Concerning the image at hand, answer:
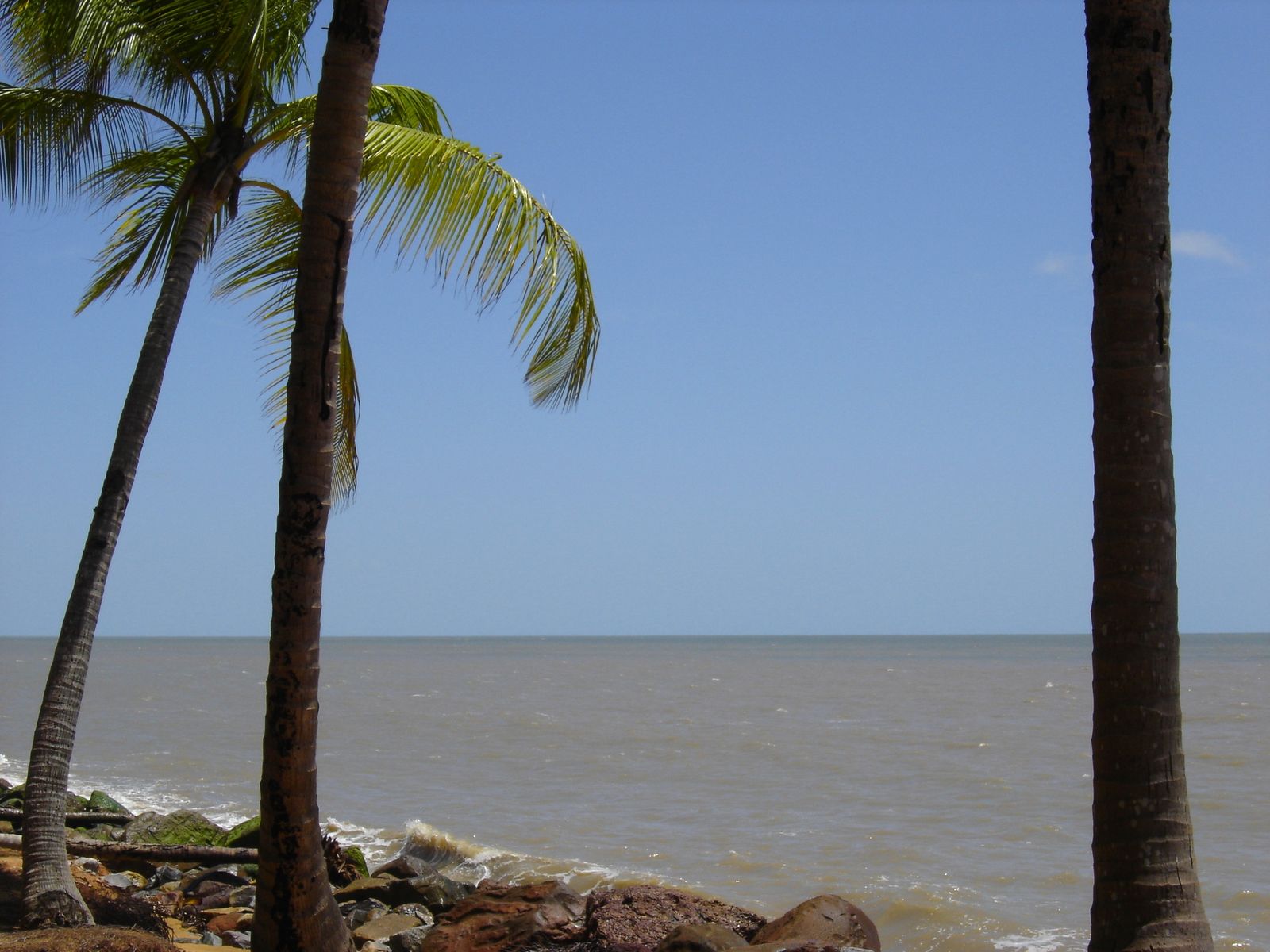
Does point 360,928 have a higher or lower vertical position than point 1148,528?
lower

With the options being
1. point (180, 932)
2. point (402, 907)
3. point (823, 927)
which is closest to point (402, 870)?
point (402, 907)

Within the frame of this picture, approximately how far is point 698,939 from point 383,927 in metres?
3.55

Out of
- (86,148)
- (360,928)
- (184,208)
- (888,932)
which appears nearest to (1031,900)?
(888,932)

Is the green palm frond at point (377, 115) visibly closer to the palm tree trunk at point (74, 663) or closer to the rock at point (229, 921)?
the palm tree trunk at point (74, 663)

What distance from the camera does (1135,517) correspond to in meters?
4.16

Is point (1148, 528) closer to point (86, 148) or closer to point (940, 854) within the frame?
point (86, 148)

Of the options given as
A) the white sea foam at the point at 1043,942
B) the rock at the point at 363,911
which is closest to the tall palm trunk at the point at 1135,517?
the white sea foam at the point at 1043,942

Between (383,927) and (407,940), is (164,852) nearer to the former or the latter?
(383,927)

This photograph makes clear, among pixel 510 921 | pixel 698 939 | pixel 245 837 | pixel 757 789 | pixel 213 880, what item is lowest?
pixel 757 789

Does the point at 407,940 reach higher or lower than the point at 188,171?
lower

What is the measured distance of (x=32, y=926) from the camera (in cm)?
669

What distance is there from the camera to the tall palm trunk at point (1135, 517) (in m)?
4.13

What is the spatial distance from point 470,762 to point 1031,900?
39.5 ft

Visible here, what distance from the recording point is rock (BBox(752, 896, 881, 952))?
679 centimetres
